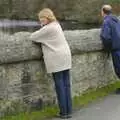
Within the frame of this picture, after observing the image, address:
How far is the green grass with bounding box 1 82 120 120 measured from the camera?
698 centimetres

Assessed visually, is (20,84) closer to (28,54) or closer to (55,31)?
(28,54)

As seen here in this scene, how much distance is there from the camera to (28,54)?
23.1ft

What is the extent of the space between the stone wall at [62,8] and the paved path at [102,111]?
6.34 m

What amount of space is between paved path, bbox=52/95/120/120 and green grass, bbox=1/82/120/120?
0.61ft

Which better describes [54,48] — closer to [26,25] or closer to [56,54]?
[56,54]

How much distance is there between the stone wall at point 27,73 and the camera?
678 centimetres

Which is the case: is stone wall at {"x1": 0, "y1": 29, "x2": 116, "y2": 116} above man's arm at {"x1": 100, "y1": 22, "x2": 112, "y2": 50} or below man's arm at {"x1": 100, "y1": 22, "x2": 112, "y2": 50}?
below

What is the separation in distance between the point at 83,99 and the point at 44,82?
3.83 feet

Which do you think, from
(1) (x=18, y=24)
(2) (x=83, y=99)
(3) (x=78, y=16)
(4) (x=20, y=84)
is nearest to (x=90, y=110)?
(2) (x=83, y=99)

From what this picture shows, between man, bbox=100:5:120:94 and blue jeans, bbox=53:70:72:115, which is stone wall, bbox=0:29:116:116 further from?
man, bbox=100:5:120:94

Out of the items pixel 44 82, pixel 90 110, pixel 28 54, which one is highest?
pixel 28 54

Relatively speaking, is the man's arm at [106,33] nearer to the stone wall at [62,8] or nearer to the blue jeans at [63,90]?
the blue jeans at [63,90]

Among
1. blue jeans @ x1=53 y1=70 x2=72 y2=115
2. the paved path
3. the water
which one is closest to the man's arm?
the paved path

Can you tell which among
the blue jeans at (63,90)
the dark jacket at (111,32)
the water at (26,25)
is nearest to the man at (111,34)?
the dark jacket at (111,32)
